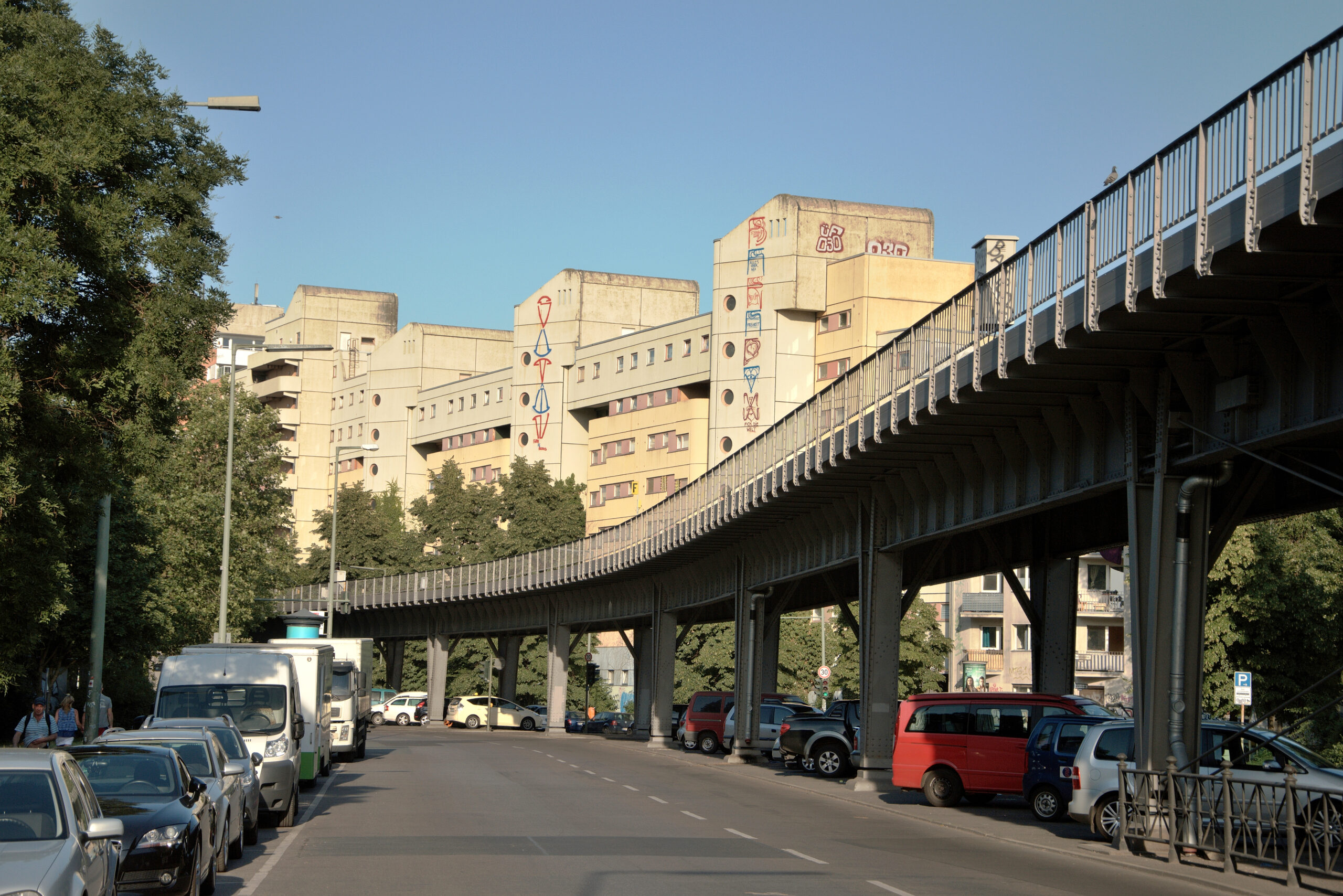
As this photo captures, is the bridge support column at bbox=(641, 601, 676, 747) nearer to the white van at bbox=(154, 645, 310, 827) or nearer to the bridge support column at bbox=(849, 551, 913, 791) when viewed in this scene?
the bridge support column at bbox=(849, 551, 913, 791)

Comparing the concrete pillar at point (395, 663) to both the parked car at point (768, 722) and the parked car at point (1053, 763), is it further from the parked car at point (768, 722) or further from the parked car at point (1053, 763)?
the parked car at point (1053, 763)

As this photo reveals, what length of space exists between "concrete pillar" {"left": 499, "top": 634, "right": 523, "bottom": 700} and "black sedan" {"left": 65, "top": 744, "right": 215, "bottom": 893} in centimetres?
7194

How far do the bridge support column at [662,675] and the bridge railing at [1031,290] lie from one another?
10769 mm

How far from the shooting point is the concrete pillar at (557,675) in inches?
2766

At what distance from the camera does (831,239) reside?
93.0 metres

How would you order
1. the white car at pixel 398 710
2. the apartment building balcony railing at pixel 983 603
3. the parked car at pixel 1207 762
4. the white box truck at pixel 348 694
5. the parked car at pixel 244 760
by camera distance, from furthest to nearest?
the apartment building balcony railing at pixel 983 603
the white car at pixel 398 710
the white box truck at pixel 348 694
the parked car at pixel 1207 762
the parked car at pixel 244 760

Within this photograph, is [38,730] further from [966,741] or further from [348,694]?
[966,741]

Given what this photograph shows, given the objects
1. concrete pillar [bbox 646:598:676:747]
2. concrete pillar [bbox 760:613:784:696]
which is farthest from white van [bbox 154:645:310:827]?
concrete pillar [bbox 646:598:676:747]

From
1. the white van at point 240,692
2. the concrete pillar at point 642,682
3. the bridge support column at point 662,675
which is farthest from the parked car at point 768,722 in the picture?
the white van at point 240,692

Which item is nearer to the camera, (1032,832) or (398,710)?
(1032,832)

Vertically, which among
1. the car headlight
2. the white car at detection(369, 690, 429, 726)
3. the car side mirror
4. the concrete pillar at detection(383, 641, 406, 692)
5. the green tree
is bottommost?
the white car at detection(369, 690, 429, 726)

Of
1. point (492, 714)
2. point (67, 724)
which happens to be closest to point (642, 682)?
point (492, 714)

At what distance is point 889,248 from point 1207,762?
75.8 metres

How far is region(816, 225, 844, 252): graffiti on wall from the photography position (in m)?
92.8
